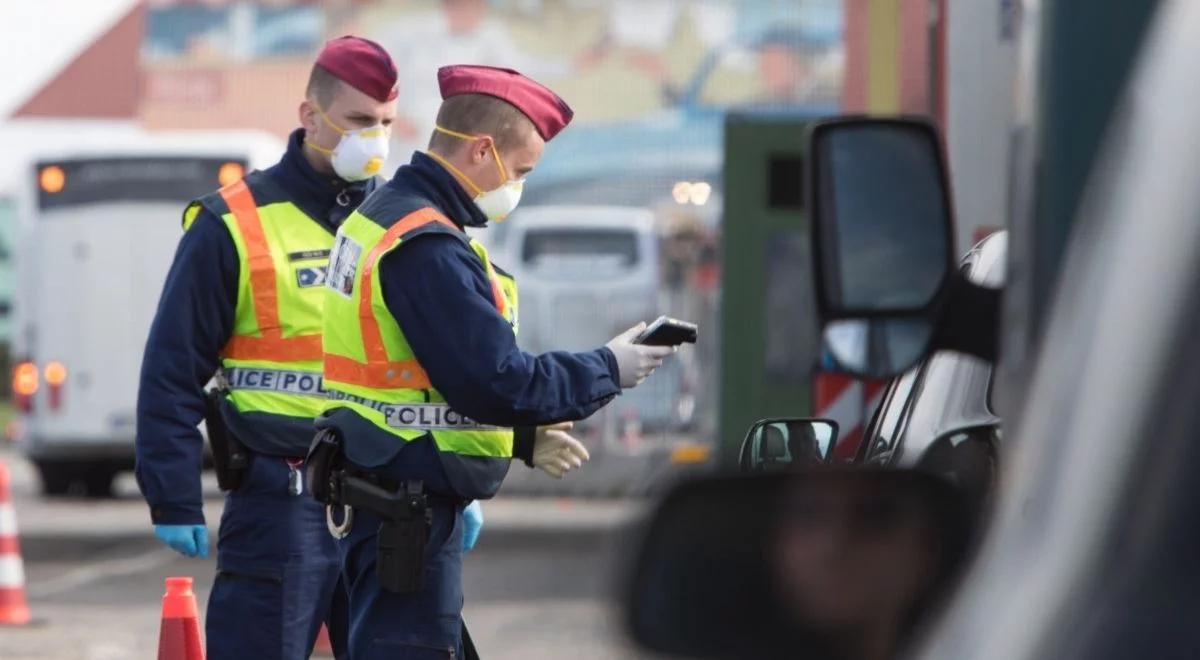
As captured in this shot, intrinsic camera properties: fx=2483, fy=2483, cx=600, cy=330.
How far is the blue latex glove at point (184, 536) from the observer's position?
17.9 feet

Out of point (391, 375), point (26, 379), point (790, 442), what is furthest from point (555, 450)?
point (26, 379)

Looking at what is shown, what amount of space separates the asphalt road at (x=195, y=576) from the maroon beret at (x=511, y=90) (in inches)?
81.8

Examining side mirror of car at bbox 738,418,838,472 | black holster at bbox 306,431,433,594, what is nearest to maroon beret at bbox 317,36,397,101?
black holster at bbox 306,431,433,594

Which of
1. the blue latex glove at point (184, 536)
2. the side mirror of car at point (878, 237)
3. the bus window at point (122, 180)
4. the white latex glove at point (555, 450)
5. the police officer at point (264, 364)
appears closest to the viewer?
the side mirror of car at point (878, 237)

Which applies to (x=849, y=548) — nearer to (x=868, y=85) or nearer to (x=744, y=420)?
(x=868, y=85)

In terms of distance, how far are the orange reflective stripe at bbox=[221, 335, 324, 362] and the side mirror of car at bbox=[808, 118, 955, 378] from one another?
92.3 inches

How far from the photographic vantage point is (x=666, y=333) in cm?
462

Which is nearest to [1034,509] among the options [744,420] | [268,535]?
[268,535]

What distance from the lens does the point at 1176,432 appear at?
1.57m

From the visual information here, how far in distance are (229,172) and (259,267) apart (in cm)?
1155

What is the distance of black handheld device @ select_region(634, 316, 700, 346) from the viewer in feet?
15.1

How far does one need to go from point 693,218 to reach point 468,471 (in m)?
23.2

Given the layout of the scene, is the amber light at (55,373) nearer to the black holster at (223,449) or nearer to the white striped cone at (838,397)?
the white striped cone at (838,397)

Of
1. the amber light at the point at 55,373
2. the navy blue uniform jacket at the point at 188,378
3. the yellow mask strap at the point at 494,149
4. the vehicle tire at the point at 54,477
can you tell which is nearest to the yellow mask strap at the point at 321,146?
the navy blue uniform jacket at the point at 188,378
